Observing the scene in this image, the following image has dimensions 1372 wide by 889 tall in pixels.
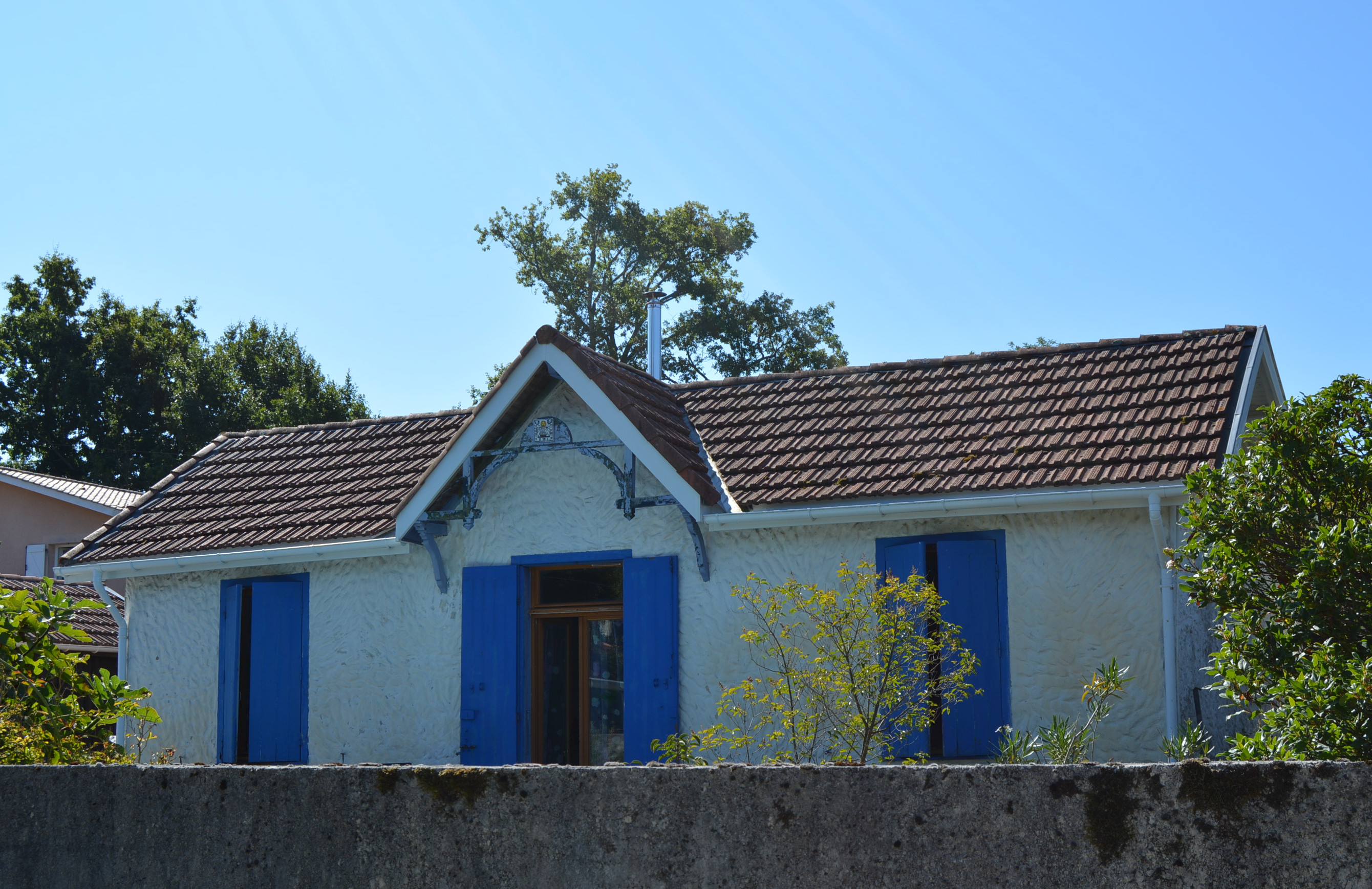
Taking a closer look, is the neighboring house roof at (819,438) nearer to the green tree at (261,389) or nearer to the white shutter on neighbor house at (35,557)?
the white shutter on neighbor house at (35,557)

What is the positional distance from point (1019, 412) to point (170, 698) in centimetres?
821

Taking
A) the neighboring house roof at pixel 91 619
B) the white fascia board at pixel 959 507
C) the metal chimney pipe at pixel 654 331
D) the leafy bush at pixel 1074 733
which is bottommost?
the leafy bush at pixel 1074 733

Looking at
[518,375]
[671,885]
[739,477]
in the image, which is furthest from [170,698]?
[671,885]

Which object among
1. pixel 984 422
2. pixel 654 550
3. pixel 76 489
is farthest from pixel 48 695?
pixel 76 489

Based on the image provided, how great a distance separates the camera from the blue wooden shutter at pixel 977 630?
947cm

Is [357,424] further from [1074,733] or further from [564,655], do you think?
[1074,733]

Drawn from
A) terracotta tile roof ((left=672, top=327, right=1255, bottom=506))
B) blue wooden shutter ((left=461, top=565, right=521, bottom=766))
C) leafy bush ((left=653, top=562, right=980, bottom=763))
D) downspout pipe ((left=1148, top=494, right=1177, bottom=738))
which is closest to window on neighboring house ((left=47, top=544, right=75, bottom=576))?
blue wooden shutter ((left=461, top=565, right=521, bottom=766))

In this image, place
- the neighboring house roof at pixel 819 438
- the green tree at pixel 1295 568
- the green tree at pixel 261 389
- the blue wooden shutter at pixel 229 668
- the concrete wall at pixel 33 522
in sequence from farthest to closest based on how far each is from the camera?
the green tree at pixel 261 389 < the concrete wall at pixel 33 522 < the blue wooden shutter at pixel 229 668 < the neighboring house roof at pixel 819 438 < the green tree at pixel 1295 568

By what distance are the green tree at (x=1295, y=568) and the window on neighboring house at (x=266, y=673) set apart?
27.5 ft

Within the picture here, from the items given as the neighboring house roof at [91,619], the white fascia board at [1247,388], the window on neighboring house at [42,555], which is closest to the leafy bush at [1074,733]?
the white fascia board at [1247,388]

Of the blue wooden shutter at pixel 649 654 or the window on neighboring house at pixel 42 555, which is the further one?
the window on neighboring house at pixel 42 555

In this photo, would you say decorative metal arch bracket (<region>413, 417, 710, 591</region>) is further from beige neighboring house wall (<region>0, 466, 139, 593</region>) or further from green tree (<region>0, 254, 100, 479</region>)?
green tree (<region>0, 254, 100, 479</region>)

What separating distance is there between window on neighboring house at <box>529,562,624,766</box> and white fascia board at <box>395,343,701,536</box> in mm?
1104

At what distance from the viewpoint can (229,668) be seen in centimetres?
1198
